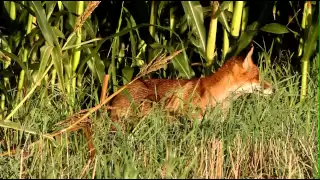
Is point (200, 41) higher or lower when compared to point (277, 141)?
higher

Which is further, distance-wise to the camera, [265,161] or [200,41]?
[200,41]

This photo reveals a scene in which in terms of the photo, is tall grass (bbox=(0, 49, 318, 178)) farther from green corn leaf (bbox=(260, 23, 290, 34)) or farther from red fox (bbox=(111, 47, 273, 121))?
green corn leaf (bbox=(260, 23, 290, 34))

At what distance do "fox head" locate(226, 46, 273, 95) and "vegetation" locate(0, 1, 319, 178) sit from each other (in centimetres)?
9

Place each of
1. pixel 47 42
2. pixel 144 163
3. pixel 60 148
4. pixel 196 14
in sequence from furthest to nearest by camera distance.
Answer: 1. pixel 196 14
2. pixel 47 42
3. pixel 60 148
4. pixel 144 163

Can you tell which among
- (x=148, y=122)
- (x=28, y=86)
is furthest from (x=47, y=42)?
(x=148, y=122)

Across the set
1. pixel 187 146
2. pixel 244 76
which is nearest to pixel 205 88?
pixel 244 76

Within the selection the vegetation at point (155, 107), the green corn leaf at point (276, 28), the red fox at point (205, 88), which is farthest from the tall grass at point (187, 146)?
the green corn leaf at point (276, 28)

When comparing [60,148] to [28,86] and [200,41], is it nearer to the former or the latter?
[28,86]

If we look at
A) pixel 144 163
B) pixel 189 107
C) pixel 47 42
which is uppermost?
pixel 47 42

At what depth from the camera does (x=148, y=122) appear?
6359 millimetres

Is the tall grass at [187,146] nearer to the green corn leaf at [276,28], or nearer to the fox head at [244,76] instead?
the fox head at [244,76]

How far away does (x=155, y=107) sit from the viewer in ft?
22.0

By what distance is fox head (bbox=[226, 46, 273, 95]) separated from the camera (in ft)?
23.8

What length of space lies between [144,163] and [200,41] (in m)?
2.24
